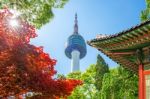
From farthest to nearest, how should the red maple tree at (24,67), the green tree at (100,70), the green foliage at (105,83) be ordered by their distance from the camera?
the green tree at (100,70) → the green foliage at (105,83) → the red maple tree at (24,67)

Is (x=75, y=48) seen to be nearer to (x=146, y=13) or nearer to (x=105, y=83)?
(x=146, y=13)

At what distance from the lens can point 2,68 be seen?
16953mm

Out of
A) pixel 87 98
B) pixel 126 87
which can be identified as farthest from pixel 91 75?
pixel 126 87

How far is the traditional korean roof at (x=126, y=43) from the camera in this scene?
13.6 m

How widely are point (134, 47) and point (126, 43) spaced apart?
0.38 m

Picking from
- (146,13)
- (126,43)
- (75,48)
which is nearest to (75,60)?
(75,48)

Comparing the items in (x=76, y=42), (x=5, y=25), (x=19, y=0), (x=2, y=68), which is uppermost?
(x=76, y=42)

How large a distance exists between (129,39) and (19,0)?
934 centimetres

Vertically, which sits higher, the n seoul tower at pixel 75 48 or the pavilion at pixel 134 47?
the n seoul tower at pixel 75 48

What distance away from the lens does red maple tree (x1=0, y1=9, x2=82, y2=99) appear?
16688mm

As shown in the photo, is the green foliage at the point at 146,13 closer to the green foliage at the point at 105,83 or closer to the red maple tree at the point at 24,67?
the green foliage at the point at 105,83

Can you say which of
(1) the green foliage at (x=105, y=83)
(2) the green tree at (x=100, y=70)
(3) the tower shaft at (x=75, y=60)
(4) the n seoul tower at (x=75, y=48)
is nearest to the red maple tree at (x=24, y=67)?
(1) the green foliage at (x=105, y=83)

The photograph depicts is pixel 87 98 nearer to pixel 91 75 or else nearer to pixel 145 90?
pixel 91 75

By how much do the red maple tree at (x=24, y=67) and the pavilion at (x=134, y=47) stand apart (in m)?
3.48
